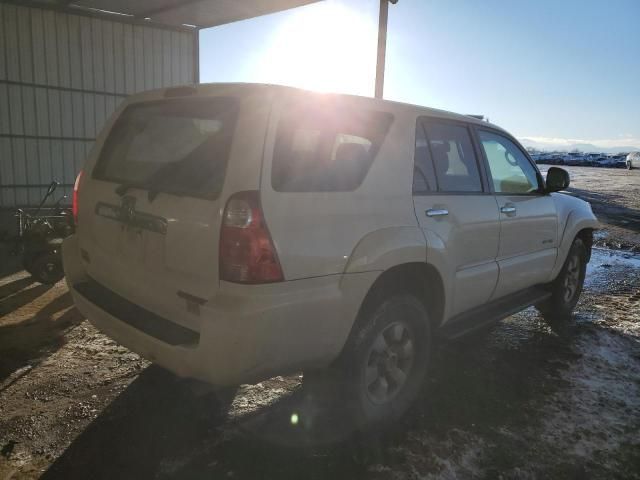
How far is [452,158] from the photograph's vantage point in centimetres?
334

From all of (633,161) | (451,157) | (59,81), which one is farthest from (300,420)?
(633,161)

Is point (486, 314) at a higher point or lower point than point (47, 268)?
higher

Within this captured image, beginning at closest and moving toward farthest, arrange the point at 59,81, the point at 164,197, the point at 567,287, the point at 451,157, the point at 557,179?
1. the point at 164,197
2. the point at 451,157
3. the point at 557,179
4. the point at 567,287
5. the point at 59,81

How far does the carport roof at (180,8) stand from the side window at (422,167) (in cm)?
746

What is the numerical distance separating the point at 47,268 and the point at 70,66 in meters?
7.79

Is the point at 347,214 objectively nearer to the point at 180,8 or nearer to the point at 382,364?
the point at 382,364

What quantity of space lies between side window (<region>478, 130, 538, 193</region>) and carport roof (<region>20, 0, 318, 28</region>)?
6.72 m

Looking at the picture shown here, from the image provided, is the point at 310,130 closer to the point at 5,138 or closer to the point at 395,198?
the point at 395,198

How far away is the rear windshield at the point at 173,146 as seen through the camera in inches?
90.4

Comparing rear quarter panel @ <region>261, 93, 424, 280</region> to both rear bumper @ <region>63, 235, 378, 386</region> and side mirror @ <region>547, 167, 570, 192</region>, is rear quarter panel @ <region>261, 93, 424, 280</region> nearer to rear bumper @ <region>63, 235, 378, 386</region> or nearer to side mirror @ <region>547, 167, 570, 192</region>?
rear bumper @ <region>63, 235, 378, 386</region>

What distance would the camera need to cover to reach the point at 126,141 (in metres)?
3.01

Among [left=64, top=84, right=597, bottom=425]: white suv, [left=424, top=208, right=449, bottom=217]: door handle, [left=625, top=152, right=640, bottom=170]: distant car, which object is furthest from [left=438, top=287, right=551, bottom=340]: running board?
[left=625, top=152, right=640, bottom=170]: distant car

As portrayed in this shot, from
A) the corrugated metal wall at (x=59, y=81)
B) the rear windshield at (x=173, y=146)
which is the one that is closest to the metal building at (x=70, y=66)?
the corrugated metal wall at (x=59, y=81)

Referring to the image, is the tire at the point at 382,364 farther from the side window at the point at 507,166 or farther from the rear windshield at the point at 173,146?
the side window at the point at 507,166
